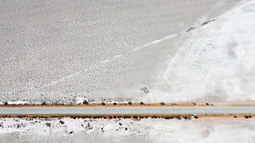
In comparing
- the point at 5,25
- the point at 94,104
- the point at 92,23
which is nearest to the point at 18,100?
the point at 94,104

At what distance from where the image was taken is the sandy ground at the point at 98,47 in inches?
1235

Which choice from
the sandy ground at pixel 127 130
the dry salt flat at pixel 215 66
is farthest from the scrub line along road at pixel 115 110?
the dry salt flat at pixel 215 66

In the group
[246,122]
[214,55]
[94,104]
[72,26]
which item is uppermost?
[72,26]

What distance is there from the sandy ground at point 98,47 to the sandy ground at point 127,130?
3230mm

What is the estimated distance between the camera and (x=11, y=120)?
29.4 m

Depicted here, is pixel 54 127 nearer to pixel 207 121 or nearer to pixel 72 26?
Answer: pixel 72 26

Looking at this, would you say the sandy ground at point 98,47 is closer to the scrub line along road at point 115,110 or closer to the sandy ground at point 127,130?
the scrub line along road at point 115,110

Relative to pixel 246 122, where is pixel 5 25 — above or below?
above

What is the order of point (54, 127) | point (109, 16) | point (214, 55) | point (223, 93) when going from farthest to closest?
point (109, 16) → point (214, 55) → point (223, 93) → point (54, 127)

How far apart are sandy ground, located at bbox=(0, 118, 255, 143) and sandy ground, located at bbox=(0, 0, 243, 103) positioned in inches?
127

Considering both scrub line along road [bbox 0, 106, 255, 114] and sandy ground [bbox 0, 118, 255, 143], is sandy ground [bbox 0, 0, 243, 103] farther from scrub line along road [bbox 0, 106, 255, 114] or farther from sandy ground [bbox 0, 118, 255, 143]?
sandy ground [bbox 0, 118, 255, 143]

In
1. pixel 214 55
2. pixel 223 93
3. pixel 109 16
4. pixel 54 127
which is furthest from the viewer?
pixel 109 16

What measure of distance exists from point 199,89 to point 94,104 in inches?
607

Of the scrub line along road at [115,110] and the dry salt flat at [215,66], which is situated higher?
the dry salt flat at [215,66]
